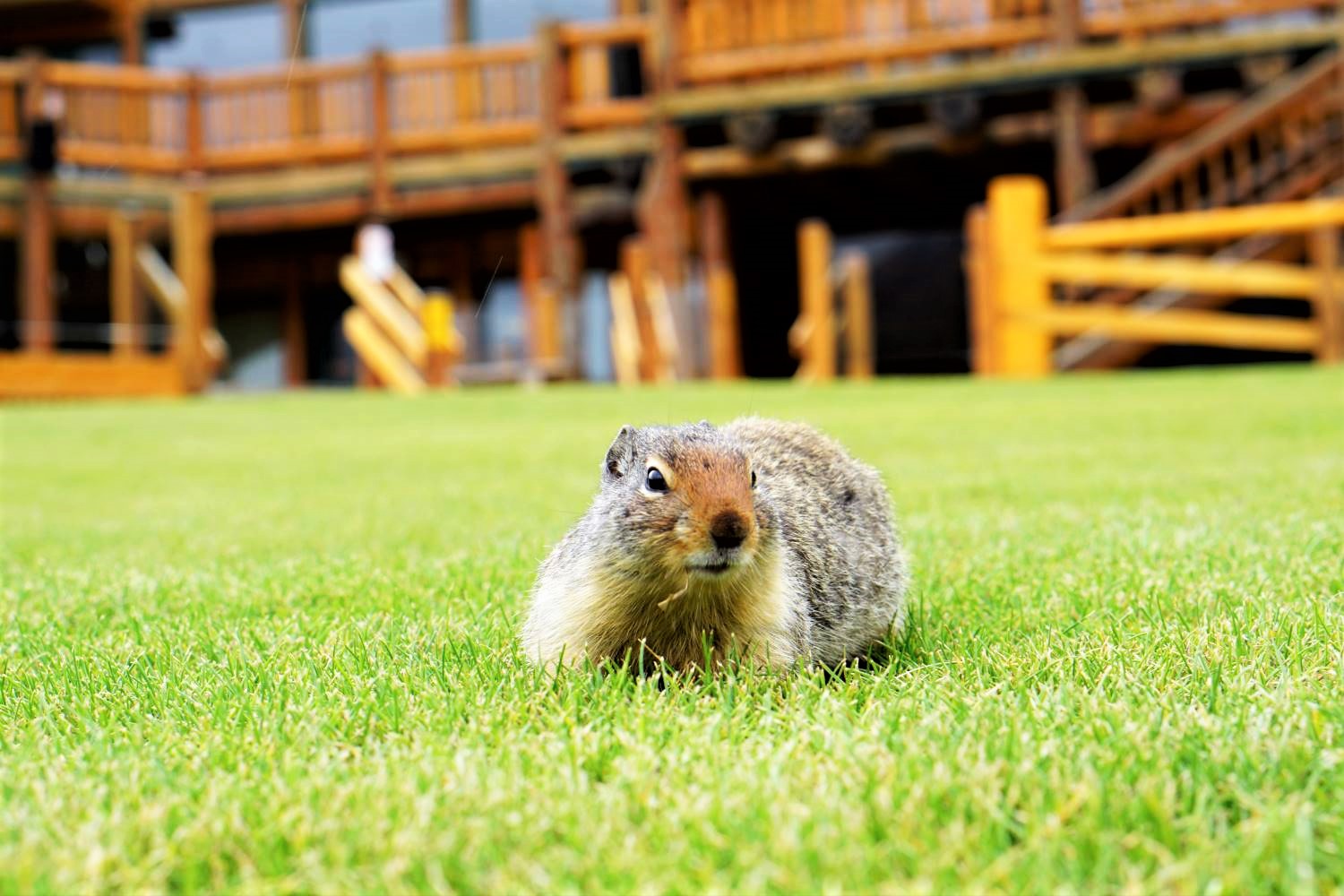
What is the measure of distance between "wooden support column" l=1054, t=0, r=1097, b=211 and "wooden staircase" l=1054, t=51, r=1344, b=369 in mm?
1215

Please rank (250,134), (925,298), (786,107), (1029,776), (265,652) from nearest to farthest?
(1029,776) → (265,652) → (786,107) → (250,134) → (925,298)

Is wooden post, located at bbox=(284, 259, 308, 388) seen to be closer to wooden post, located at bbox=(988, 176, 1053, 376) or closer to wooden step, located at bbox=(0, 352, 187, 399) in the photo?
wooden step, located at bbox=(0, 352, 187, 399)

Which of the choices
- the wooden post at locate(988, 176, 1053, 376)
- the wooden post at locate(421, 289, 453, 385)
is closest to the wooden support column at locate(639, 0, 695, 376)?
the wooden post at locate(421, 289, 453, 385)

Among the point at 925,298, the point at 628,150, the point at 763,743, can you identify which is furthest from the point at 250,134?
the point at 763,743

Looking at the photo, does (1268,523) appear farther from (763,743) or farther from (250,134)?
(250,134)

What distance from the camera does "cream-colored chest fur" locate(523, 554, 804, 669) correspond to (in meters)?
2.56

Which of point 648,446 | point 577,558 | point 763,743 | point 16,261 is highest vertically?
point 16,261

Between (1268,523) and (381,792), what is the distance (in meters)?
3.16

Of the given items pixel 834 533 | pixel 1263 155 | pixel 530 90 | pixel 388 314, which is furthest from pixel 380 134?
pixel 834 533

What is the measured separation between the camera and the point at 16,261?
24.8 metres

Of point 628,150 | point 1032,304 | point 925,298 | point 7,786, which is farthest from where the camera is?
point 925,298

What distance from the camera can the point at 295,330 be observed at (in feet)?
81.1

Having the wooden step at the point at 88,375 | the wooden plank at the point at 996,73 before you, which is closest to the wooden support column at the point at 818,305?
the wooden plank at the point at 996,73

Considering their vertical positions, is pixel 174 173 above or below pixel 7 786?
above
